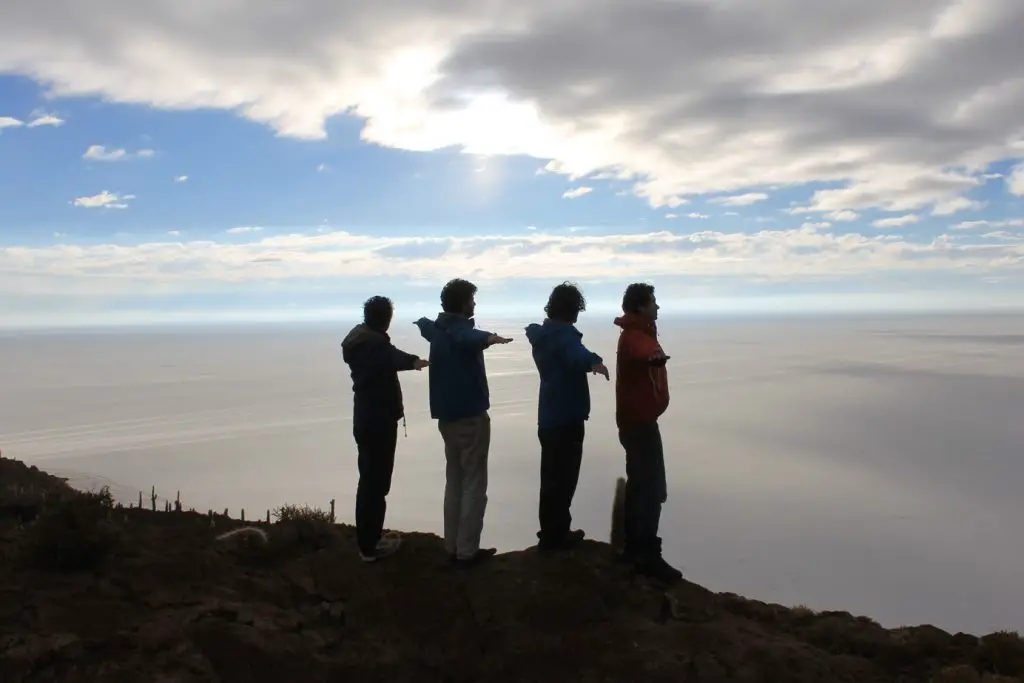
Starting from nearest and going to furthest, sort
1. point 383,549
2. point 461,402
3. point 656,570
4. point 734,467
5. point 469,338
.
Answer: point 469,338 < point 461,402 < point 656,570 < point 383,549 < point 734,467

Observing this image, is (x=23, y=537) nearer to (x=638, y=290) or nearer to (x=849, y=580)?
(x=638, y=290)

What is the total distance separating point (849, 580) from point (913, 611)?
416cm

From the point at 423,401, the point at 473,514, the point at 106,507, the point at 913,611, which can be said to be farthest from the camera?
the point at 423,401

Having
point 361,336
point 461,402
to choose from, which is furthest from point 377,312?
point 461,402

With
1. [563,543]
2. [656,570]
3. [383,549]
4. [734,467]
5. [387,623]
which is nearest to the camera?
[387,623]

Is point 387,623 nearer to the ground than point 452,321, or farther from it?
nearer to the ground

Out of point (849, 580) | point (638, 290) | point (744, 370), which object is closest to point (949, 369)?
point (744, 370)

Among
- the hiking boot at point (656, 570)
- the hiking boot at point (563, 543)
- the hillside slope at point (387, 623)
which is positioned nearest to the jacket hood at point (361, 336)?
the hillside slope at point (387, 623)

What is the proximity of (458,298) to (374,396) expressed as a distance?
1052 millimetres

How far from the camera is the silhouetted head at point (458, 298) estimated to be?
600 centimetres

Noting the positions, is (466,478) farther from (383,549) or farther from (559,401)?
(383,549)

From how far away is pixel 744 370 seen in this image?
122000 mm

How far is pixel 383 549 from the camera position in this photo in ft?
21.1

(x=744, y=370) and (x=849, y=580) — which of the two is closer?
(x=849, y=580)
